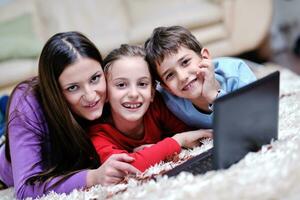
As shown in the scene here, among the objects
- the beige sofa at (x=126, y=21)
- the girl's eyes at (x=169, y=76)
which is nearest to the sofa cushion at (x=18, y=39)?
the beige sofa at (x=126, y=21)

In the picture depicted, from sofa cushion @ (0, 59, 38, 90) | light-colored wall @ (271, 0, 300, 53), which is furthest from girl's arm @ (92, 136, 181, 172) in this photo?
light-colored wall @ (271, 0, 300, 53)

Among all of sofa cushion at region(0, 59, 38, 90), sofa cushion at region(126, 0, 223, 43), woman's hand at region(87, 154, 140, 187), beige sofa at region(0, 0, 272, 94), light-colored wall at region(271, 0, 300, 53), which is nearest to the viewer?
woman's hand at region(87, 154, 140, 187)

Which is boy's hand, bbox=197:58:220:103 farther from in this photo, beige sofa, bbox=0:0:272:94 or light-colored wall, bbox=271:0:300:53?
light-colored wall, bbox=271:0:300:53

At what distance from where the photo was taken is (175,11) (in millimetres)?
2873

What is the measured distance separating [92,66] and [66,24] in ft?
5.53

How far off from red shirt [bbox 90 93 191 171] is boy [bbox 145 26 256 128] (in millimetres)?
64

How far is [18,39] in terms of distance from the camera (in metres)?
2.56

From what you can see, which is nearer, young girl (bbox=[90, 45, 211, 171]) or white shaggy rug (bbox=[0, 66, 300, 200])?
white shaggy rug (bbox=[0, 66, 300, 200])

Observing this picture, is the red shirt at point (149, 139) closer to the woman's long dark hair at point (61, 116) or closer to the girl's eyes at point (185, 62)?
the woman's long dark hair at point (61, 116)

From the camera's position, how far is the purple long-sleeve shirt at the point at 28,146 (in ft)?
3.59

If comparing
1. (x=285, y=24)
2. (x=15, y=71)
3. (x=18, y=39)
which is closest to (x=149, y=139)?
(x=15, y=71)

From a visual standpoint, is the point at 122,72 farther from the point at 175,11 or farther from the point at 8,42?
the point at 175,11

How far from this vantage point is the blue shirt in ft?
4.18

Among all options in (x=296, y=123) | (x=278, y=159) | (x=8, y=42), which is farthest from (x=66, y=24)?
(x=278, y=159)
